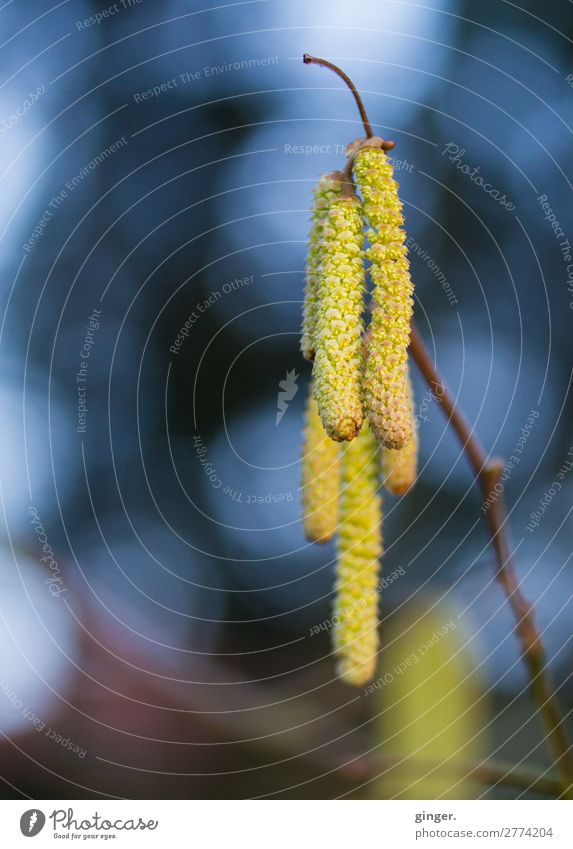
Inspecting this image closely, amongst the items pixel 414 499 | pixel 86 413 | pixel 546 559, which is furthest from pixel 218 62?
pixel 546 559

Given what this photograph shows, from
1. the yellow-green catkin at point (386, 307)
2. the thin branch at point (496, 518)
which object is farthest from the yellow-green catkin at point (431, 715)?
the yellow-green catkin at point (386, 307)

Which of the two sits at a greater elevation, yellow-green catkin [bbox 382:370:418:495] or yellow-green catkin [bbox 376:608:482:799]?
yellow-green catkin [bbox 382:370:418:495]

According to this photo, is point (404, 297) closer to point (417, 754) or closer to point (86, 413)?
point (417, 754)
